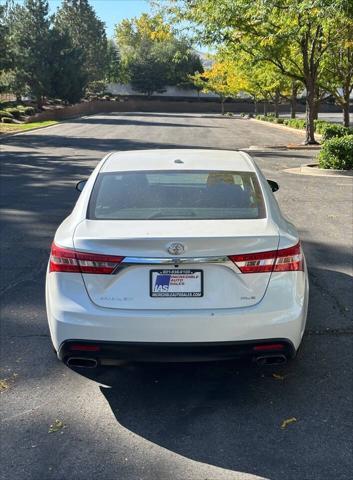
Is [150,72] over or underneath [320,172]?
over

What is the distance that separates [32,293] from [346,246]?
13.8 ft

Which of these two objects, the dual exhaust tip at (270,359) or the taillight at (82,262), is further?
the dual exhaust tip at (270,359)

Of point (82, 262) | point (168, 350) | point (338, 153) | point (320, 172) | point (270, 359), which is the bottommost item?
point (320, 172)

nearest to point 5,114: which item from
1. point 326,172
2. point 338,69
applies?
point 338,69

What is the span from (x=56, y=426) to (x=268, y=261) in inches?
63.0

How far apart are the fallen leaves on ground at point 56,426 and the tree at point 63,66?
58979 millimetres

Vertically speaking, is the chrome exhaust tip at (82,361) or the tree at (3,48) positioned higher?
the tree at (3,48)

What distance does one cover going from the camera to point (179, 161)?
4.37 metres

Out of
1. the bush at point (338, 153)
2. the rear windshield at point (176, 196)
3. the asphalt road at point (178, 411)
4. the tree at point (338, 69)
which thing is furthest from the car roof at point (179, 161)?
the tree at point (338, 69)

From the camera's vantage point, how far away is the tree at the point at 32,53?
55938mm

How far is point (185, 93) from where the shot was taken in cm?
9738

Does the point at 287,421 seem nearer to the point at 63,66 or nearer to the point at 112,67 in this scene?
the point at 63,66

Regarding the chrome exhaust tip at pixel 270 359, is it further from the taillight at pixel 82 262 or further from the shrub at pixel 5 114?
the shrub at pixel 5 114

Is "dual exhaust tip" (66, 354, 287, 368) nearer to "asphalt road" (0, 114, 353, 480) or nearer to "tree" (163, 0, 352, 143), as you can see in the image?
"asphalt road" (0, 114, 353, 480)
